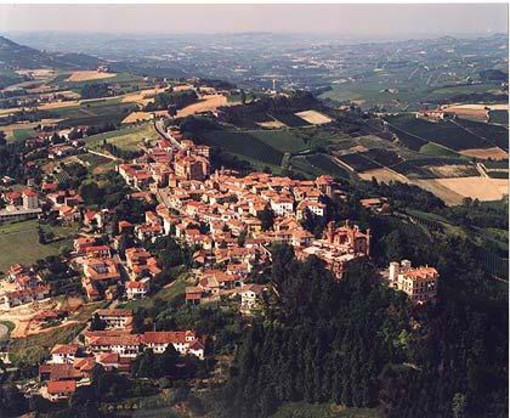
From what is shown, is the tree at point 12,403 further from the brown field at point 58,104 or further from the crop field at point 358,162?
the brown field at point 58,104

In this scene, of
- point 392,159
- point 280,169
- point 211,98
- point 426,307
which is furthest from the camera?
point 211,98

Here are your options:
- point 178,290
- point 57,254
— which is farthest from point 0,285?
point 178,290

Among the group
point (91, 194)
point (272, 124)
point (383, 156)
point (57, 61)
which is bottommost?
point (383, 156)

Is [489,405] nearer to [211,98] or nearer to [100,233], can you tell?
[100,233]

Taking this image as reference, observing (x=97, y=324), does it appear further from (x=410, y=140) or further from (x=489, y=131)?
(x=489, y=131)

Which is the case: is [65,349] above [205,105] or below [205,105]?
below

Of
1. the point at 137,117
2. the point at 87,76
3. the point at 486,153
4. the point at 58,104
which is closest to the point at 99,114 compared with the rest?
the point at 137,117

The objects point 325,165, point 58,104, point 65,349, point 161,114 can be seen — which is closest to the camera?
point 65,349
